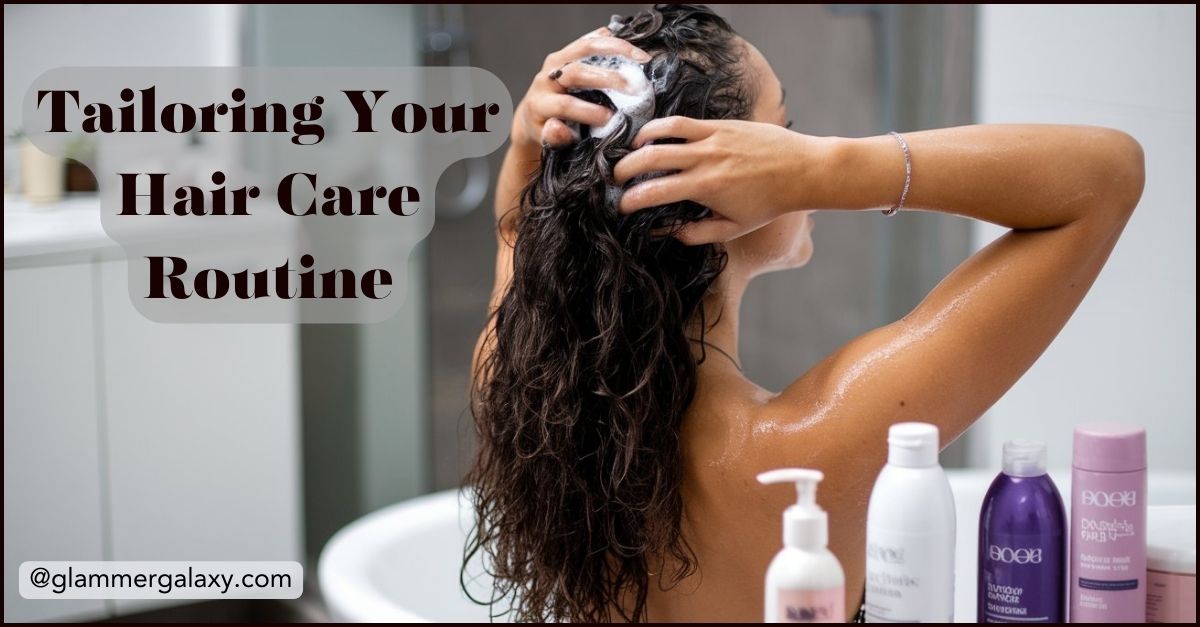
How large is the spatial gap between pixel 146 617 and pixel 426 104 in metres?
1.21

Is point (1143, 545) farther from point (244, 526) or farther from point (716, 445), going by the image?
point (244, 526)

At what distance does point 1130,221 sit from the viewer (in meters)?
1.99

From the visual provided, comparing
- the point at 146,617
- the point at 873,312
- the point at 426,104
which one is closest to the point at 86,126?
Answer: the point at 426,104

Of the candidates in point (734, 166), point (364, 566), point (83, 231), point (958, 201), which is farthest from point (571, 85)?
point (83, 231)

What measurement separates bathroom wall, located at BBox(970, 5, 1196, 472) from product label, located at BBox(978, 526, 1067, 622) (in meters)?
1.32

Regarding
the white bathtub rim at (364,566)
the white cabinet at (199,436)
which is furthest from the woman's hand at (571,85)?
the white cabinet at (199,436)

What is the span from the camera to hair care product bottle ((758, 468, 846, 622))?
72 cm

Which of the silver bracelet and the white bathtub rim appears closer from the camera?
the silver bracelet

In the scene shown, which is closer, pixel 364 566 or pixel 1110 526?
pixel 1110 526

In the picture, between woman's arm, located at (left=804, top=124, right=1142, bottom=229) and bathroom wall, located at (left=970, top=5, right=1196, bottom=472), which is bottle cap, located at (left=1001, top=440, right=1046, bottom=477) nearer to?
woman's arm, located at (left=804, top=124, right=1142, bottom=229)

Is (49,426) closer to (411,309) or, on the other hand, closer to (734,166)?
(411,309)

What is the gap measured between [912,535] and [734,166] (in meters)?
0.30

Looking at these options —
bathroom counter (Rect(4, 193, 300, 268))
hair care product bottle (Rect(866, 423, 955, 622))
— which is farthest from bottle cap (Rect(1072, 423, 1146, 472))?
bathroom counter (Rect(4, 193, 300, 268))

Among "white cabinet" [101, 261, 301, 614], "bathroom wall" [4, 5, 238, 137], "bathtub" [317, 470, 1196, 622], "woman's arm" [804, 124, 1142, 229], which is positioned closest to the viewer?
"woman's arm" [804, 124, 1142, 229]
